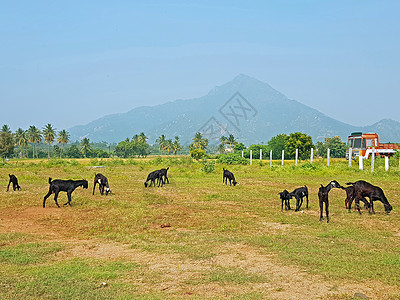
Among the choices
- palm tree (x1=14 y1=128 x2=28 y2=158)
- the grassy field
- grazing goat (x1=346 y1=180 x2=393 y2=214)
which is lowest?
the grassy field

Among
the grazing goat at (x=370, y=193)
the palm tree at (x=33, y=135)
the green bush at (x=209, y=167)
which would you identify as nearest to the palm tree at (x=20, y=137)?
the palm tree at (x=33, y=135)

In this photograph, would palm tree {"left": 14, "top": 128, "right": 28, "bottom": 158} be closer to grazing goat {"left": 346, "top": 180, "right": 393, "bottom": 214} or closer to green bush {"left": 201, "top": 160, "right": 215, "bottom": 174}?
green bush {"left": 201, "top": 160, "right": 215, "bottom": 174}

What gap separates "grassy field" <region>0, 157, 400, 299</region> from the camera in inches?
290

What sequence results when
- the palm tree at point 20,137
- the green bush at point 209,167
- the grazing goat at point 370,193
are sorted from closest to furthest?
the grazing goat at point 370,193 < the green bush at point 209,167 < the palm tree at point 20,137

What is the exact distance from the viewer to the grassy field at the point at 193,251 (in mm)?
7359

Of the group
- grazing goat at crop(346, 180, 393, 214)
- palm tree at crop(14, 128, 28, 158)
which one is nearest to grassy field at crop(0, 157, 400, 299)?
grazing goat at crop(346, 180, 393, 214)

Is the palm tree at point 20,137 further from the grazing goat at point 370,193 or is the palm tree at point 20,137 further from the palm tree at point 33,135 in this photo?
the grazing goat at point 370,193

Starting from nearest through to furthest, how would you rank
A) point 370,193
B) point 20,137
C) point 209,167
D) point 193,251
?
1. point 193,251
2. point 370,193
3. point 209,167
4. point 20,137

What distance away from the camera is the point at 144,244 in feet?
35.8

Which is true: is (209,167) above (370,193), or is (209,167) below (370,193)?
above

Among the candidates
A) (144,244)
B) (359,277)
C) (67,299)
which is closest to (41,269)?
(67,299)

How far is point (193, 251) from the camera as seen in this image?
33.0ft

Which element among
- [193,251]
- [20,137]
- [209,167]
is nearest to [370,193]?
[193,251]

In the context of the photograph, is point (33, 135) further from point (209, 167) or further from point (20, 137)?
point (209, 167)
